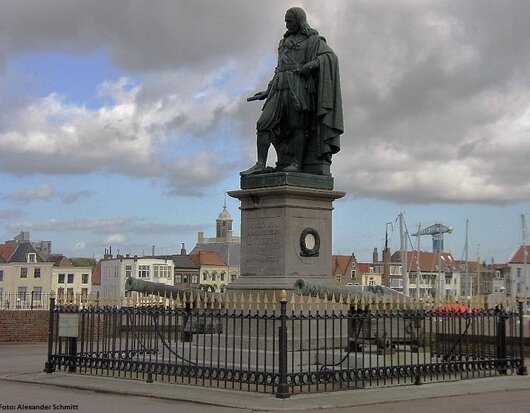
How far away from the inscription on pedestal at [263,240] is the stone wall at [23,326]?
14.0 metres

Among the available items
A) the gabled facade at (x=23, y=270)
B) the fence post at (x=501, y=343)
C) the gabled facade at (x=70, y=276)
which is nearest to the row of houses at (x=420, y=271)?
the gabled facade at (x=70, y=276)

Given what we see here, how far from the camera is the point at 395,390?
1452 cm

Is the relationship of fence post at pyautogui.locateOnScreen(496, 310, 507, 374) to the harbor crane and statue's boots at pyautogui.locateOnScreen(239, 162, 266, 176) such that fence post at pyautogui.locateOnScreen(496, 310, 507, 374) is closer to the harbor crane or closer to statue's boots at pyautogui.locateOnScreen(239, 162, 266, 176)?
statue's boots at pyautogui.locateOnScreen(239, 162, 266, 176)

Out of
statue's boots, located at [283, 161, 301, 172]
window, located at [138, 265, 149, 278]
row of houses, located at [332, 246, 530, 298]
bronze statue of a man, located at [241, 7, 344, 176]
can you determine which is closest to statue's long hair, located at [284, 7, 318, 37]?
bronze statue of a man, located at [241, 7, 344, 176]

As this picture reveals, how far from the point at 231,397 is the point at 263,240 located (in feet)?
14.3

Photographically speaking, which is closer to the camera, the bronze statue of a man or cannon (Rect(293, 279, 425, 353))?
cannon (Rect(293, 279, 425, 353))

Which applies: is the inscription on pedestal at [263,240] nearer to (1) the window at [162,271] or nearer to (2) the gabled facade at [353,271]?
(1) the window at [162,271]

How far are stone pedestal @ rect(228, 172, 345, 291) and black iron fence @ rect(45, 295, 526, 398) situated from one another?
0.62 meters

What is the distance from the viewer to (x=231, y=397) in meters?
13.4

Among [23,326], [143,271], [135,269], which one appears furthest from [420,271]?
[23,326]

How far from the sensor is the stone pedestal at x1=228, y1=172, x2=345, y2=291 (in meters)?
16.7

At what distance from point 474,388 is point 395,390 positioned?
62.5 inches

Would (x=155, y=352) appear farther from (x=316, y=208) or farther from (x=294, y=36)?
(x=294, y=36)

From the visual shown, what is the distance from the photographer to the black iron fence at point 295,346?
14.2 metres
